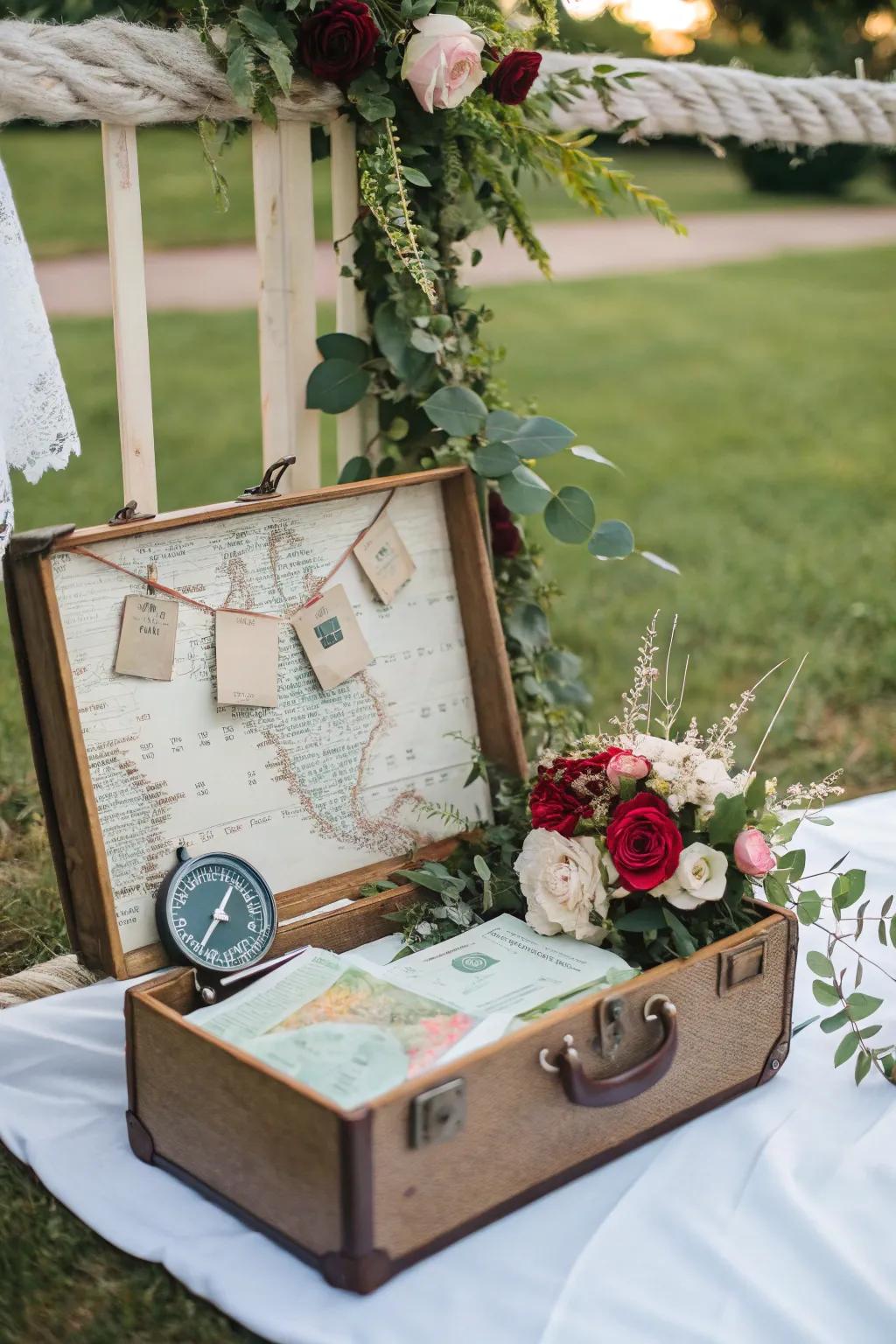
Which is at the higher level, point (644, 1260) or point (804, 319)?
point (804, 319)

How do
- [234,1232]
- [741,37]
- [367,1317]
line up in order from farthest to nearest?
[741,37] → [234,1232] → [367,1317]

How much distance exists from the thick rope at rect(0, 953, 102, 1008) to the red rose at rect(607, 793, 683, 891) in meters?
0.78

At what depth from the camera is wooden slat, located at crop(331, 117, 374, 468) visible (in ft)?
6.52

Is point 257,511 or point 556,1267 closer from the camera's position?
point 556,1267

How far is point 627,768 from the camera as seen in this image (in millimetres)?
1668

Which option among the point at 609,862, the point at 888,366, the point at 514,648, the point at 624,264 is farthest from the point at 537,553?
the point at 624,264

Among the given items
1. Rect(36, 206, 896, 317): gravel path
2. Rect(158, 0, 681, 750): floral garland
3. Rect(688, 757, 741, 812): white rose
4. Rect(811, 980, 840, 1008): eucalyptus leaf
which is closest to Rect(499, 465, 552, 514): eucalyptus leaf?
Rect(158, 0, 681, 750): floral garland

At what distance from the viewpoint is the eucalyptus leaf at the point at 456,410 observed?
2021 millimetres

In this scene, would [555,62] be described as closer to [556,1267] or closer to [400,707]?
[400,707]

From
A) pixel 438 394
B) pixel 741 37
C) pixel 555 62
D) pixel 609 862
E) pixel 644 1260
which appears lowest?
pixel 644 1260

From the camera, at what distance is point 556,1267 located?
1385 mm

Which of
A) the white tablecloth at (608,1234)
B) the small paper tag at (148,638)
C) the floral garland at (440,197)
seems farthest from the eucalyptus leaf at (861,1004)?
the small paper tag at (148,638)

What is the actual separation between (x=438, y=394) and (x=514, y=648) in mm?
521

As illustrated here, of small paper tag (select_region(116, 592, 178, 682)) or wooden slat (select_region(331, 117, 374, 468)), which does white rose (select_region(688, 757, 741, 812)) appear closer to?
small paper tag (select_region(116, 592, 178, 682))
